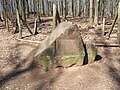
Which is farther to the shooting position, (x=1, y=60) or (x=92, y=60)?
(x=1, y=60)

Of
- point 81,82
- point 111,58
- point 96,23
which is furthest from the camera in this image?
point 96,23

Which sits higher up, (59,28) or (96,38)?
(59,28)

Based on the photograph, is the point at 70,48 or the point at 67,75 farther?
the point at 70,48

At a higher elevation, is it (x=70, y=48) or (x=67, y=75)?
(x=70, y=48)

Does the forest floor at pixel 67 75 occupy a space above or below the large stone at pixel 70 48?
below

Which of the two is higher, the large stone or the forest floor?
the large stone

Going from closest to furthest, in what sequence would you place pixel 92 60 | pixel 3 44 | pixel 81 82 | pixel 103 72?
pixel 81 82 → pixel 103 72 → pixel 92 60 → pixel 3 44

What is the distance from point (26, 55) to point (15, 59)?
461 mm

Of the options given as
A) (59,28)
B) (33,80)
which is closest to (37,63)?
(33,80)

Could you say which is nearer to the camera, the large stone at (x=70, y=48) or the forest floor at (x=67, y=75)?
the forest floor at (x=67, y=75)

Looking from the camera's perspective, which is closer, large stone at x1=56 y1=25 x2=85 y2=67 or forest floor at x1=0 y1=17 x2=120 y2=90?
forest floor at x1=0 y1=17 x2=120 y2=90

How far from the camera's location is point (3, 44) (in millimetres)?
9133

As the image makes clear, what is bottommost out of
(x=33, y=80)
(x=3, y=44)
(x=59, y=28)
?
(x=33, y=80)

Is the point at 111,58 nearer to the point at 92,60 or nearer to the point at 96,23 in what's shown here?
the point at 92,60
